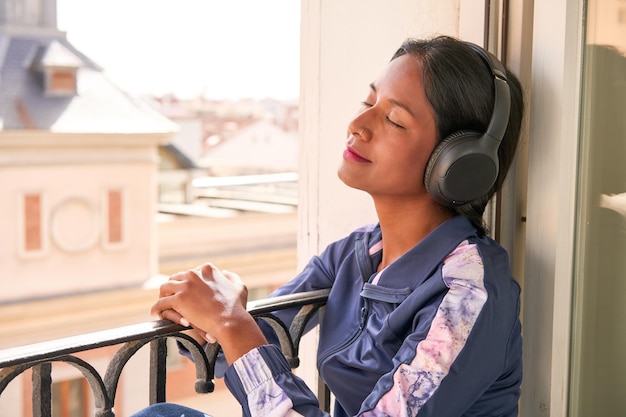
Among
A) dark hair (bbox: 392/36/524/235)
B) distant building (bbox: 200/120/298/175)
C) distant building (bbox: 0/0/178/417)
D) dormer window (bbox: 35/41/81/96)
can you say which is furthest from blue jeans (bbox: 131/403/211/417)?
distant building (bbox: 200/120/298/175)

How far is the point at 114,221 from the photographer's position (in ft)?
46.7

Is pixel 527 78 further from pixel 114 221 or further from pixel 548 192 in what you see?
pixel 114 221

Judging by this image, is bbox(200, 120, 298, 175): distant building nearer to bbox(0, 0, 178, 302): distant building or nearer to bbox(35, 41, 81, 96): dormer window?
bbox(0, 0, 178, 302): distant building

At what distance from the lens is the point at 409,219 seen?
0.98 meters

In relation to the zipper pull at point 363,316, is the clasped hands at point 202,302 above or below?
above

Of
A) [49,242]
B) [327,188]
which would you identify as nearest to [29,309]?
[49,242]

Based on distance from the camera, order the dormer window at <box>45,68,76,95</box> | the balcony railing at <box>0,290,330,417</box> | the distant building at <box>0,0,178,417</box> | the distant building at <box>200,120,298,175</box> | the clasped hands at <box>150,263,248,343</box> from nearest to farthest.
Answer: the balcony railing at <box>0,290,330,417</box> < the clasped hands at <box>150,263,248,343</box> < the distant building at <box>0,0,178,417</box> < the dormer window at <box>45,68,76,95</box> < the distant building at <box>200,120,298,175</box>

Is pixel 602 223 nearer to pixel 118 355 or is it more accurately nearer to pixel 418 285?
pixel 418 285

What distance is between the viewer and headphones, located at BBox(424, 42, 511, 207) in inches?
34.7

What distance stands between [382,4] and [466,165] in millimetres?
472

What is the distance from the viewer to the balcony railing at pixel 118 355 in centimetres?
78

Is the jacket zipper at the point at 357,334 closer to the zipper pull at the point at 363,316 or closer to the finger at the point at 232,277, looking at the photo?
the zipper pull at the point at 363,316

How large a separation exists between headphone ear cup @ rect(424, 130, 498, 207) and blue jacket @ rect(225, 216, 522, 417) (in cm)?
5

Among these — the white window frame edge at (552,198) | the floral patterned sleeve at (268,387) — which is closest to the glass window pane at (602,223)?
the white window frame edge at (552,198)
